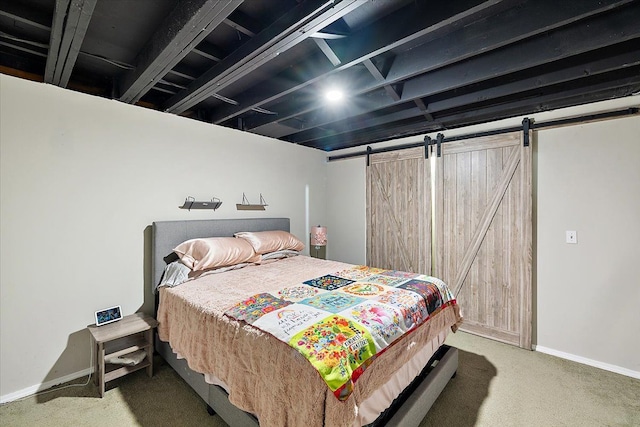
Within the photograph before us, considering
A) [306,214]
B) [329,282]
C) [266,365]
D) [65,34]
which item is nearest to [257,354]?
[266,365]

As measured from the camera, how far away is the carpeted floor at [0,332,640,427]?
1.94 m

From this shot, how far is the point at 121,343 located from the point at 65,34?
236cm

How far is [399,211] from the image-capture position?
13.0 feet

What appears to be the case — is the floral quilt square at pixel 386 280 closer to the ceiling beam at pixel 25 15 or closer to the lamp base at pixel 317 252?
the lamp base at pixel 317 252

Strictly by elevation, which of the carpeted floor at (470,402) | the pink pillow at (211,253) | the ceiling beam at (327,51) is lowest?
the carpeted floor at (470,402)

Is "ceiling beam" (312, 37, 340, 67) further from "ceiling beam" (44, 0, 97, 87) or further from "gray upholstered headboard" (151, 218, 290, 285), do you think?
"gray upholstered headboard" (151, 218, 290, 285)

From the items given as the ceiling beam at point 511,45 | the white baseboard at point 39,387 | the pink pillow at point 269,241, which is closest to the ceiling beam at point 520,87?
the ceiling beam at point 511,45

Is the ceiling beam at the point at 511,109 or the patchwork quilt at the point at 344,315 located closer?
the patchwork quilt at the point at 344,315

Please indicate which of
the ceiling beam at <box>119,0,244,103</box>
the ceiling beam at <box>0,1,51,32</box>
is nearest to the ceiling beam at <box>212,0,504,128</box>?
the ceiling beam at <box>119,0,244,103</box>

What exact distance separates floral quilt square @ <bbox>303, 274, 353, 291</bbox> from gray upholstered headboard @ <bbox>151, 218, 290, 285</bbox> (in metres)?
1.36

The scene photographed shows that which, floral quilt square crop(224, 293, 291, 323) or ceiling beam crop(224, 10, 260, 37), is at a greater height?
ceiling beam crop(224, 10, 260, 37)

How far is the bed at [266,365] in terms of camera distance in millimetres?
1337

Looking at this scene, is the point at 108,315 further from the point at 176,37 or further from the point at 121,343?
the point at 176,37

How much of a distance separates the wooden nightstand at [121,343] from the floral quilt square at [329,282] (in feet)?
4.68
